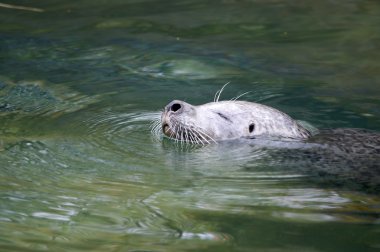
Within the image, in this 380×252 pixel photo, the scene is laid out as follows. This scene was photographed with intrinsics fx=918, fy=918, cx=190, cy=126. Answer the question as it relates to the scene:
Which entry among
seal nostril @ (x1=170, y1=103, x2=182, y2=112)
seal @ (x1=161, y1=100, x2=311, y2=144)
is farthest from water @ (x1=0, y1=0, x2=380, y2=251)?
seal nostril @ (x1=170, y1=103, x2=182, y2=112)

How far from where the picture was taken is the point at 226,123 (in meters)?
7.75

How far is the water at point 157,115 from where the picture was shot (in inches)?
204

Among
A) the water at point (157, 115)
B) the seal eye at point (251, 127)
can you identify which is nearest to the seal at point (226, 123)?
the seal eye at point (251, 127)

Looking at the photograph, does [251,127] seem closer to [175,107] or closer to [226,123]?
[226,123]

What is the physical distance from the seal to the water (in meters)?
0.16

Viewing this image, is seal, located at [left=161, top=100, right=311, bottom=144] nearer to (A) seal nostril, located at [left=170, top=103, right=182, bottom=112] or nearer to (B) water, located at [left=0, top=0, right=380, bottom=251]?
(A) seal nostril, located at [left=170, top=103, right=182, bottom=112]

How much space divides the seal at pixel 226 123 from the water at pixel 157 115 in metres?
0.16

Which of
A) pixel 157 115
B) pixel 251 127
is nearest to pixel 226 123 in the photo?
pixel 251 127

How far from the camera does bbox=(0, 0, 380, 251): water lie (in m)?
5.19

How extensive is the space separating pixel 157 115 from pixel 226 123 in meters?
0.79

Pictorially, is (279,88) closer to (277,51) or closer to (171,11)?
(277,51)

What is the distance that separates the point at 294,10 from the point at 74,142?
18.4 ft

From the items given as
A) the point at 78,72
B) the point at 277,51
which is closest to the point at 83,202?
the point at 78,72

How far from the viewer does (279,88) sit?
9.13m
